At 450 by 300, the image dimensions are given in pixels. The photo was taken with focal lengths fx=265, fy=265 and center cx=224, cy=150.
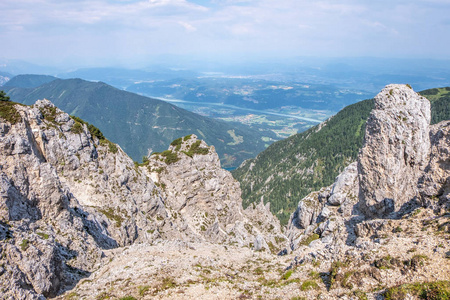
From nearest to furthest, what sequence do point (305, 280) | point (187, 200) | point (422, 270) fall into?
point (422, 270)
point (305, 280)
point (187, 200)

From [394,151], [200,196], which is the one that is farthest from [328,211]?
[200,196]

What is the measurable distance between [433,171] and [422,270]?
39.1 ft

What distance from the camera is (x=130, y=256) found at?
31.3 m

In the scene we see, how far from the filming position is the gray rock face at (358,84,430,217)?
32531mm

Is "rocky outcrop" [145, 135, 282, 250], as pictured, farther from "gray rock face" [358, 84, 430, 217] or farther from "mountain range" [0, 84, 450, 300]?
"gray rock face" [358, 84, 430, 217]

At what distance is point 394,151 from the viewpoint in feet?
108

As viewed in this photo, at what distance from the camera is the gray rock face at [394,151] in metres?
32.5

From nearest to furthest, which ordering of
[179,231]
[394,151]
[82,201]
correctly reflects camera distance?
[394,151] < [82,201] < [179,231]

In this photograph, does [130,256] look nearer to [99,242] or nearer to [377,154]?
[99,242]

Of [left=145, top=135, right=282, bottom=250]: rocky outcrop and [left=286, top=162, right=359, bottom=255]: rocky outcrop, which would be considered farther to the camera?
[left=145, top=135, right=282, bottom=250]: rocky outcrop

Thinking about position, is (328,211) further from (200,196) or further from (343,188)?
(200,196)

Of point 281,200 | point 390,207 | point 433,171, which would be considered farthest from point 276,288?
point 281,200

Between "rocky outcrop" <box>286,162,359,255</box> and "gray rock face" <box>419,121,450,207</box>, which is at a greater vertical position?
"gray rock face" <box>419,121,450,207</box>

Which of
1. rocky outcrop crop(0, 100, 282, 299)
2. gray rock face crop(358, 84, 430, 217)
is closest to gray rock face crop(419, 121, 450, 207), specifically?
gray rock face crop(358, 84, 430, 217)
